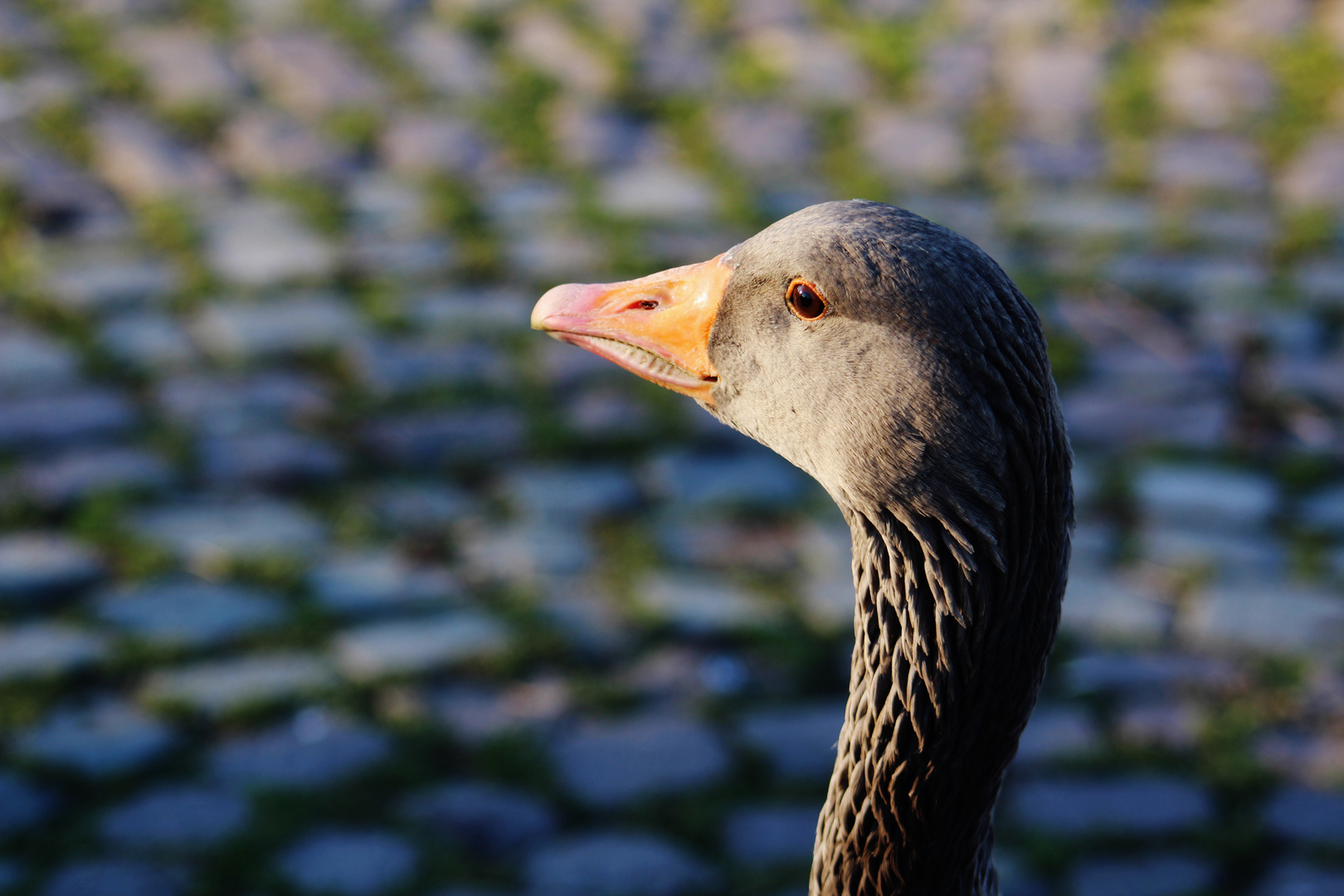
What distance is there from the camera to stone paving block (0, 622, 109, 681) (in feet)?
12.4

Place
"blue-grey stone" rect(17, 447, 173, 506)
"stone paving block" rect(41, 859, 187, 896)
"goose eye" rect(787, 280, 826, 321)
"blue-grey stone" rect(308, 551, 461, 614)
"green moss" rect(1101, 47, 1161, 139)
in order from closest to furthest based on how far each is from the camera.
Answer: "goose eye" rect(787, 280, 826, 321) → "stone paving block" rect(41, 859, 187, 896) → "blue-grey stone" rect(308, 551, 461, 614) → "blue-grey stone" rect(17, 447, 173, 506) → "green moss" rect(1101, 47, 1161, 139)

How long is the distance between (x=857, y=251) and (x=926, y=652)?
662mm

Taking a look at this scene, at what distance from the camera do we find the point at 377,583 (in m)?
4.26

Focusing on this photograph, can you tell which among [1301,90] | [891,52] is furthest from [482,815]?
[1301,90]

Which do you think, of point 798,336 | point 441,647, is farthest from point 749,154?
point 798,336

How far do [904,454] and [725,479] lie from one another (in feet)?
8.66

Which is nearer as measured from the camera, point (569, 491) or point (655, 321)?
point (655, 321)

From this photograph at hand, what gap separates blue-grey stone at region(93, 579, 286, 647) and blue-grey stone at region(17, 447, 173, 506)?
50 centimetres

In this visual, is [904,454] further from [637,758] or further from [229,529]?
[229,529]

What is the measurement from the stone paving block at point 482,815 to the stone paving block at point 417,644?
0.48 metres

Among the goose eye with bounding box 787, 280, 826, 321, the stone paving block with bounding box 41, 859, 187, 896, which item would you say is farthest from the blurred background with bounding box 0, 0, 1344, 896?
the goose eye with bounding box 787, 280, 826, 321

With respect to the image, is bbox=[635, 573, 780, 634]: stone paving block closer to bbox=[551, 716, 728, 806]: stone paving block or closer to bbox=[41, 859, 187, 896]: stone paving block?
bbox=[551, 716, 728, 806]: stone paving block

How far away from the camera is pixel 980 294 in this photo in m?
2.08

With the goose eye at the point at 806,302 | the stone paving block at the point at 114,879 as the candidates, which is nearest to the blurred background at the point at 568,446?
the stone paving block at the point at 114,879
